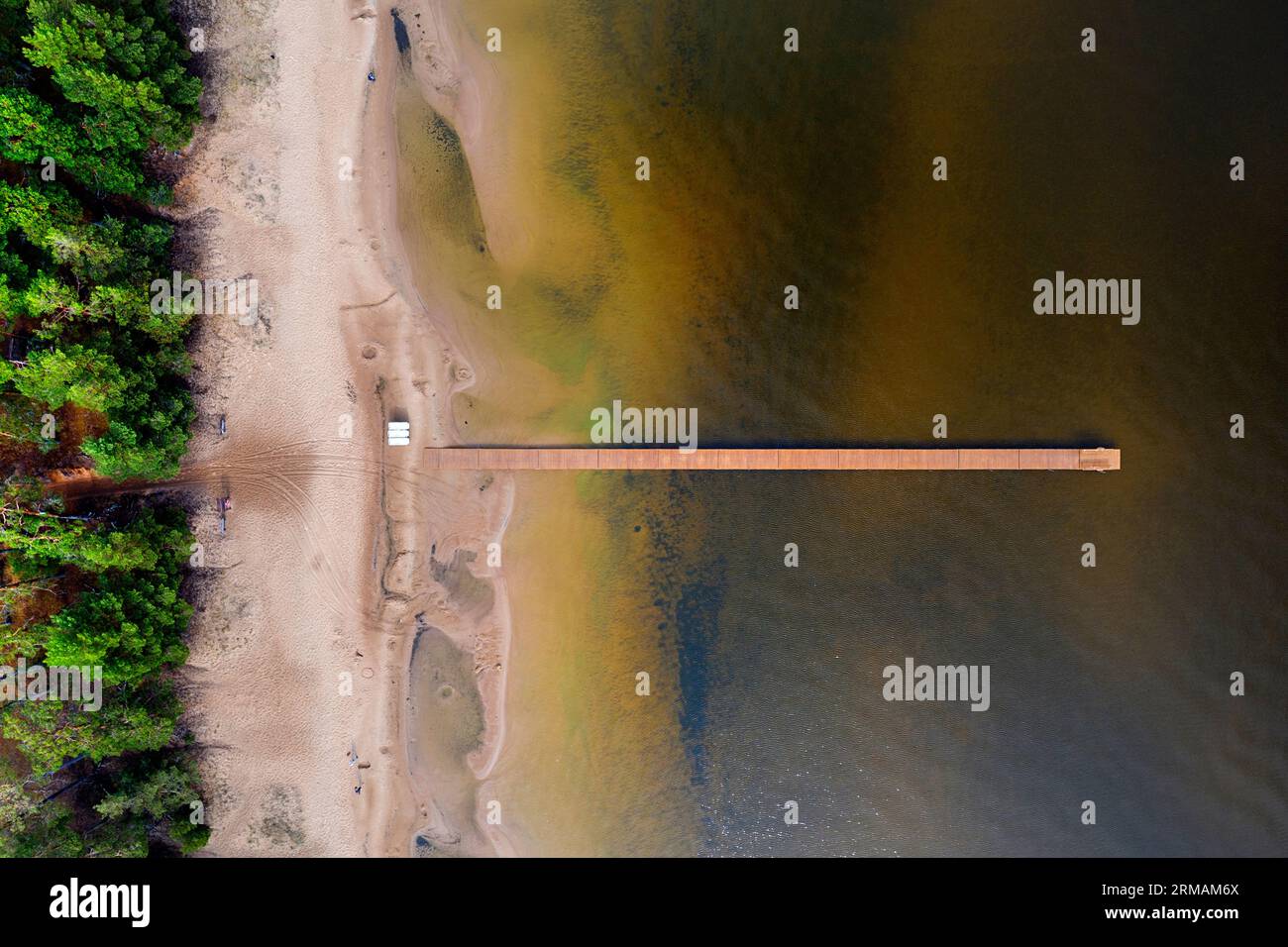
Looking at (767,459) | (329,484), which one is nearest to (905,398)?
(767,459)

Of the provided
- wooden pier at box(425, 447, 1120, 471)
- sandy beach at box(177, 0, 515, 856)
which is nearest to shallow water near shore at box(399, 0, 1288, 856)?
wooden pier at box(425, 447, 1120, 471)

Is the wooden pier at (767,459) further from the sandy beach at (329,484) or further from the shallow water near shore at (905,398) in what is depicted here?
the sandy beach at (329,484)

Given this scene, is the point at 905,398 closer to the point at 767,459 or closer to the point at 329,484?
the point at 767,459

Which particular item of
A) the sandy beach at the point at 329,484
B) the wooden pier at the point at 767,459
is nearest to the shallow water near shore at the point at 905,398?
the wooden pier at the point at 767,459
